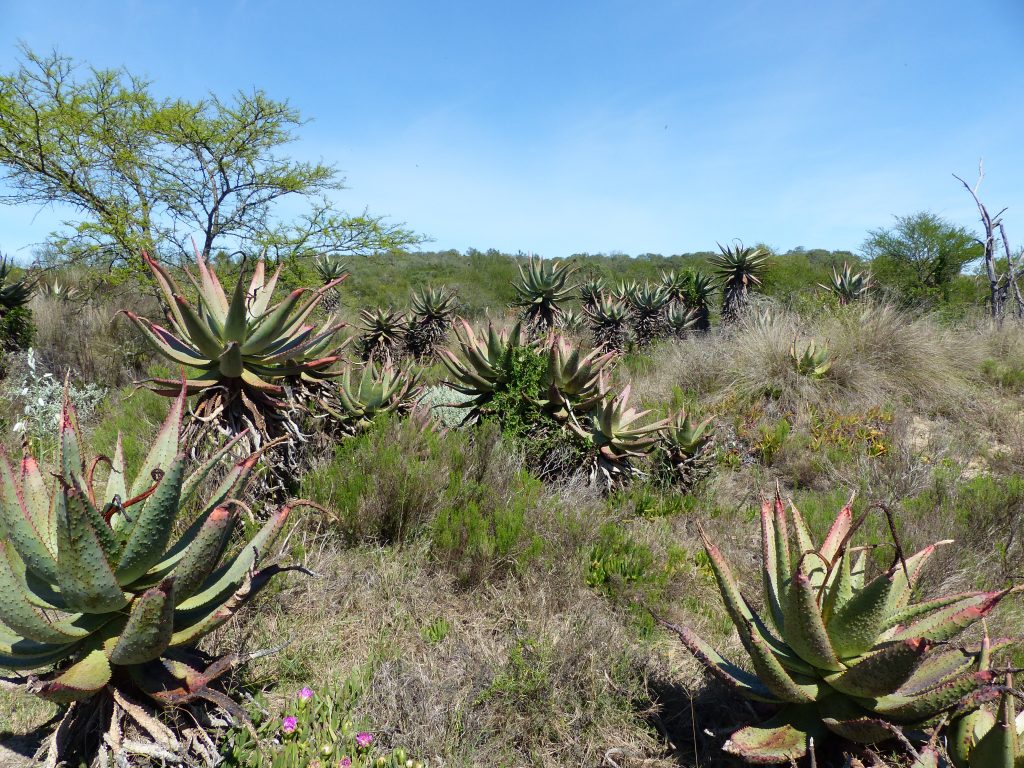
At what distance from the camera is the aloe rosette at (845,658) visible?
1962mm

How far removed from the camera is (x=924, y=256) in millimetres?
21266

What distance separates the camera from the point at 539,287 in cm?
1209

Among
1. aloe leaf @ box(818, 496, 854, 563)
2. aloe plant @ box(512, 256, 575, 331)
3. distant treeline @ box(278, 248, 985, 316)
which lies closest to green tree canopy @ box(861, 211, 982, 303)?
distant treeline @ box(278, 248, 985, 316)

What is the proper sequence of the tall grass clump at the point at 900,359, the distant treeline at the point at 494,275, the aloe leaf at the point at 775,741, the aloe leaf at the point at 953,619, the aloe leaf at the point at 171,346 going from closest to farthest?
the aloe leaf at the point at 953,619, the aloe leaf at the point at 775,741, the aloe leaf at the point at 171,346, the tall grass clump at the point at 900,359, the distant treeline at the point at 494,275

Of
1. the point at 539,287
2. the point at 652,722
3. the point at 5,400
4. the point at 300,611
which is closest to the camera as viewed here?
the point at 652,722

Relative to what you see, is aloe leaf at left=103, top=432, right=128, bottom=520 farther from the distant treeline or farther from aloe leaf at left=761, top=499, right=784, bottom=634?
the distant treeline

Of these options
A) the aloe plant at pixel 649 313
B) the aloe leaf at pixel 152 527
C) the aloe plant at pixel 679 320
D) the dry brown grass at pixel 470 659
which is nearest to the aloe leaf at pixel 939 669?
the dry brown grass at pixel 470 659

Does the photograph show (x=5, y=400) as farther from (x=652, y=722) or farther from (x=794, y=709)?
(x=794, y=709)

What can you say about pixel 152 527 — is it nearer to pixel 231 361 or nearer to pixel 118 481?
pixel 118 481

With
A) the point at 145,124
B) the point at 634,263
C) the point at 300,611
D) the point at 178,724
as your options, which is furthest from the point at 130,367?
the point at 634,263

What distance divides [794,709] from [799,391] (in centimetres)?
711

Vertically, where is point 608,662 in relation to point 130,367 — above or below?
below

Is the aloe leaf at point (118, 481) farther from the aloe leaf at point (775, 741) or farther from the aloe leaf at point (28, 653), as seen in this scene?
the aloe leaf at point (775, 741)

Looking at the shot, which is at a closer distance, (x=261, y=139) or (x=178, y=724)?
(x=178, y=724)
